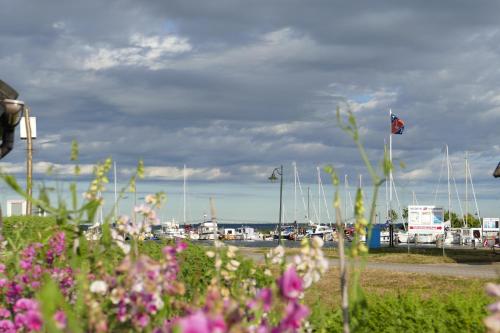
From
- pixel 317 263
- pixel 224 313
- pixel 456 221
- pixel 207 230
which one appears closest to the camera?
pixel 224 313

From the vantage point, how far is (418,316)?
7.71 meters

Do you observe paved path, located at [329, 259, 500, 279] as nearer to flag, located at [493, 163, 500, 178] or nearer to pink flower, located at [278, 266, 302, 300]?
flag, located at [493, 163, 500, 178]

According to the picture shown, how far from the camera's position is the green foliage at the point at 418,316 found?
748cm

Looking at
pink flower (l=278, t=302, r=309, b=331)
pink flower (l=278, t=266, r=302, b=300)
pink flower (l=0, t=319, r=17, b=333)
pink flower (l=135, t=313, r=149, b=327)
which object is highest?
pink flower (l=278, t=266, r=302, b=300)

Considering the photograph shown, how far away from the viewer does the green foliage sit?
7.48m

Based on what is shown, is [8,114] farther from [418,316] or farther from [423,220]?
[423,220]

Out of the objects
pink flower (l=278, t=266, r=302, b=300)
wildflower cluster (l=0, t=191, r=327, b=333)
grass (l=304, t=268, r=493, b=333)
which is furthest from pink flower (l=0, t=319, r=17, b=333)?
pink flower (l=278, t=266, r=302, b=300)

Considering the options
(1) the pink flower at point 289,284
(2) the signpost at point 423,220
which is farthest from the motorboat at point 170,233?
(2) the signpost at point 423,220

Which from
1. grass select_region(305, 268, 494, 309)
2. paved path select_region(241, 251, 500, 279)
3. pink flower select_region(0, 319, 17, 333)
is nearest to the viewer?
pink flower select_region(0, 319, 17, 333)

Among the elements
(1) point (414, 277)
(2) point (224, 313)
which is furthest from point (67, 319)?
(1) point (414, 277)

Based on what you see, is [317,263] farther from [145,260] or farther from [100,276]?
[100,276]

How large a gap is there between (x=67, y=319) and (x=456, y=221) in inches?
4199

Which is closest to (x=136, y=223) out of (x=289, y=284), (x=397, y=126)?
(x=289, y=284)

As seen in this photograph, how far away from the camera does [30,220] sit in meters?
22.5
